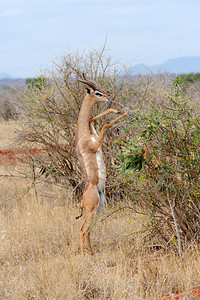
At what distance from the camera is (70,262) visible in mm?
4715

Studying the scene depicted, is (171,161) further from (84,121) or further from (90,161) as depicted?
(84,121)

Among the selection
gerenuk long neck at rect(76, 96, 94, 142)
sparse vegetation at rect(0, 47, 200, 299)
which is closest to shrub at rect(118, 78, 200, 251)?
sparse vegetation at rect(0, 47, 200, 299)

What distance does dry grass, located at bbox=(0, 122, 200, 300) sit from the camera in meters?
4.14

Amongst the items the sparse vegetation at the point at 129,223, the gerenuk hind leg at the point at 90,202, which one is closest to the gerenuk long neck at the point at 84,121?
the sparse vegetation at the point at 129,223

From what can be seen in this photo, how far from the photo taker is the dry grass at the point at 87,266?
4141 millimetres

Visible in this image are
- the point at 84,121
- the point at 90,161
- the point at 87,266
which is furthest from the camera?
the point at 84,121

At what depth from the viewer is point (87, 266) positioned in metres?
4.91

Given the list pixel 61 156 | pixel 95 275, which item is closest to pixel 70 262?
pixel 95 275

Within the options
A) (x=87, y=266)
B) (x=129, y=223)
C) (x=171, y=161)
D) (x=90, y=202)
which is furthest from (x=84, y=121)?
(x=87, y=266)

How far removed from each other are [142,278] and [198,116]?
1.88 m

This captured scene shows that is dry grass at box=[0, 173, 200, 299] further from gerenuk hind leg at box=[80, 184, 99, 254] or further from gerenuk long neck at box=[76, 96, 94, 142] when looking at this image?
gerenuk long neck at box=[76, 96, 94, 142]

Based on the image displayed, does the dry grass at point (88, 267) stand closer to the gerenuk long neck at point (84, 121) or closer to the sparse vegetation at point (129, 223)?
the sparse vegetation at point (129, 223)

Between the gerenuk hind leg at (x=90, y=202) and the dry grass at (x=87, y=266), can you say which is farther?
the gerenuk hind leg at (x=90, y=202)

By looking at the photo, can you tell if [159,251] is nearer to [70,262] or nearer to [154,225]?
[154,225]
